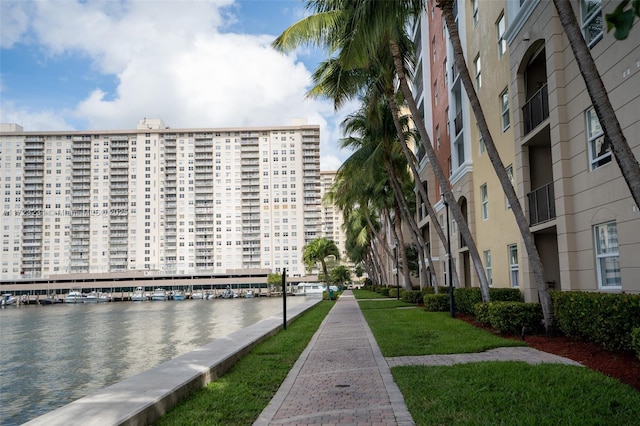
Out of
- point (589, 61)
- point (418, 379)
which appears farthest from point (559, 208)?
point (418, 379)

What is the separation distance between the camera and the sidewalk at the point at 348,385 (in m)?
6.61

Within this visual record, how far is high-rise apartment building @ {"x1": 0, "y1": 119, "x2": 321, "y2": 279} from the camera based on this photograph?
142 m

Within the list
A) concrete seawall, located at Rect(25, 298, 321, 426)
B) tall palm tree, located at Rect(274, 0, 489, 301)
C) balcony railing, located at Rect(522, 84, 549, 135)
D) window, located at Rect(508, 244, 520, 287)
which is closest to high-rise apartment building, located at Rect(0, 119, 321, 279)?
window, located at Rect(508, 244, 520, 287)

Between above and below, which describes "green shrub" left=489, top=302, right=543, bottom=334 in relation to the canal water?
above

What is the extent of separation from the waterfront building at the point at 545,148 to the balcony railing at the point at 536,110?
3cm

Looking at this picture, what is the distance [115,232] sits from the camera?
141375 mm

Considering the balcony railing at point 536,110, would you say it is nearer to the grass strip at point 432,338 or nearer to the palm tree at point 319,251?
the grass strip at point 432,338

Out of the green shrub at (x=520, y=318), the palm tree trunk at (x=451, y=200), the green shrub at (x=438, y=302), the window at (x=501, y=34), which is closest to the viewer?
the green shrub at (x=520, y=318)

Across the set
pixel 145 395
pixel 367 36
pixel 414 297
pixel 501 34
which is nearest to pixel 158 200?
pixel 414 297

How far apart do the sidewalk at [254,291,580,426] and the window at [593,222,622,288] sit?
274cm

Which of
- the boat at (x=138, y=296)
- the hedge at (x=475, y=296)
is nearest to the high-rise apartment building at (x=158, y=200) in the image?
the boat at (x=138, y=296)

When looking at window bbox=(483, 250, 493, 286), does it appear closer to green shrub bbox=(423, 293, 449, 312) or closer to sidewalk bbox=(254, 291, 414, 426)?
green shrub bbox=(423, 293, 449, 312)

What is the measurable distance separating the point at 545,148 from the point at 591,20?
19.1 feet

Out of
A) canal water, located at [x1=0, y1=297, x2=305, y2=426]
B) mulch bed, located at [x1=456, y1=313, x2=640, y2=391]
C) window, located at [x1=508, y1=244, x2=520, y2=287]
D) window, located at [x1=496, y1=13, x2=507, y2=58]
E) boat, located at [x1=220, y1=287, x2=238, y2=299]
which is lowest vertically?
boat, located at [x1=220, y1=287, x2=238, y2=299]
